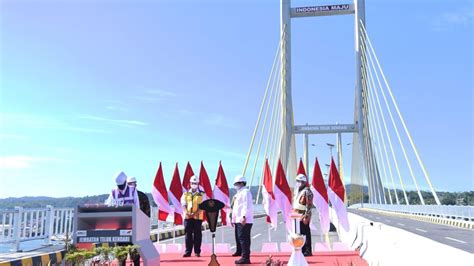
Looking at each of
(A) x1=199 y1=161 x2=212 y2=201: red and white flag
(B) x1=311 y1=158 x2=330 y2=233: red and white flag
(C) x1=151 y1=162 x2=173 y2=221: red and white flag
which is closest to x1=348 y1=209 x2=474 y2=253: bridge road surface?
(B) x1=311 y1=158 x2=330 y2=233: red and white flag

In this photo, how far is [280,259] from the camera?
862 centimetres

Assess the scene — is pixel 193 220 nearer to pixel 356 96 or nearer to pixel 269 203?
pixel 269 203

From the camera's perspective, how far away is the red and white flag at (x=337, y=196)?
33.8 ft

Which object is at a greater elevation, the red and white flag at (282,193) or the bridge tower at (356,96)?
the bridge tower at (356,96)

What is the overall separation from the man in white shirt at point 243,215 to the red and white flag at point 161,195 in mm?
3591

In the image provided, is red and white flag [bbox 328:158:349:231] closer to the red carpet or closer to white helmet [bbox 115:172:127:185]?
the red carpet

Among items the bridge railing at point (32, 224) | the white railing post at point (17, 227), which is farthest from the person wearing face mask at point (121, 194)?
the white railing post at point (17, 227)

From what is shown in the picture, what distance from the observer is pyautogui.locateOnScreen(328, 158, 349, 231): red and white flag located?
1030 centimetres

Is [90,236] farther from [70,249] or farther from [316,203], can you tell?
[316,203]

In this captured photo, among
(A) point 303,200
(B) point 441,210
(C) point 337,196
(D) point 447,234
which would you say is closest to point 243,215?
(A) point 303,200

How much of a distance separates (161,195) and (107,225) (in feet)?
19.2

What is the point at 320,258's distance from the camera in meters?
9.07

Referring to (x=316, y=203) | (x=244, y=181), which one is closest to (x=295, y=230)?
(x=244, y=181)

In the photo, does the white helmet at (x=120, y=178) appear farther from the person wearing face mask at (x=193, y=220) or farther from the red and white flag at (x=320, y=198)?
the red and white flag at (x=320, y=198)
